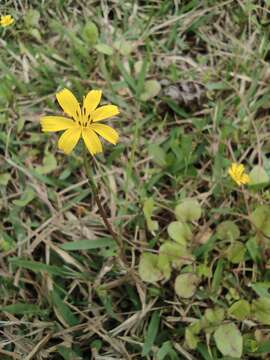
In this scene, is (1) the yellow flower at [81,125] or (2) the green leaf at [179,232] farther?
(2) the green leaf at [179,232]

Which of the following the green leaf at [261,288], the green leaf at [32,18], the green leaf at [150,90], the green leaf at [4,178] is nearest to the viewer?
the green leaf at [261,288]

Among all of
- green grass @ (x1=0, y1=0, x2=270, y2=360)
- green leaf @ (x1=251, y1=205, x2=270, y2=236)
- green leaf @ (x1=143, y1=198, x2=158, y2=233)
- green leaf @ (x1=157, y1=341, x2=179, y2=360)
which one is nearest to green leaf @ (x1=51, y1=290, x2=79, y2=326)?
green grass @ (x1=0, y1=0, x2=270, y2=360)

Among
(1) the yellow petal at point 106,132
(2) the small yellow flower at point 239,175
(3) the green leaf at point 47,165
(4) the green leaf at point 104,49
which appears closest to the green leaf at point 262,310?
(2) the small yellow flower at point 239,175

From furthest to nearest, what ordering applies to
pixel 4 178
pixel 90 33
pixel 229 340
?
pixel 90 33 < pixel 4 178 < pixel 229 340

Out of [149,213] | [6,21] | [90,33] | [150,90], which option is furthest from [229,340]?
[6,21]

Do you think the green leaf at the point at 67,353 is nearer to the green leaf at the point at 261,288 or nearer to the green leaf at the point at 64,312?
the green leaf at the point at 64,312

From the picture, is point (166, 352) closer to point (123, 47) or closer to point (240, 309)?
point (240, 309)

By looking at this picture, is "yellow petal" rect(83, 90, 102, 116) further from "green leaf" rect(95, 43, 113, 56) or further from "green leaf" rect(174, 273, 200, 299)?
"green leaf" rect(95, 43, 113, 56)
